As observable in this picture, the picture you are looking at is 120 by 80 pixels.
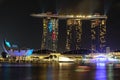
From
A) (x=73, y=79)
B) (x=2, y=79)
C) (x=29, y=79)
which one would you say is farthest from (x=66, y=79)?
(x=2, y=79)

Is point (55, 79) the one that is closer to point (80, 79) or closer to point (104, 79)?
point (80, 79)

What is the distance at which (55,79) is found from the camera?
64.9 metres

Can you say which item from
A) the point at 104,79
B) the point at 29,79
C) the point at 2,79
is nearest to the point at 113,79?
the point at 104,79

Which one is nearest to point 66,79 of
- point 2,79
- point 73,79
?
point 73,79

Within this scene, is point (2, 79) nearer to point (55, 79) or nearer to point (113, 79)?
point (55, 79)

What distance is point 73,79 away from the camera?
65.2 m

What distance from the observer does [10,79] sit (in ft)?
216

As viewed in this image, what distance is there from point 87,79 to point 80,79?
4.24ft

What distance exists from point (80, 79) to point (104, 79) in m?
4.12

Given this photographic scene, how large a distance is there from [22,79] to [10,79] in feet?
6.59

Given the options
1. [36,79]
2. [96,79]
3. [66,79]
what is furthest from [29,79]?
[96,79]

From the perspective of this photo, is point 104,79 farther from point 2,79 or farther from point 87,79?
point 2,79

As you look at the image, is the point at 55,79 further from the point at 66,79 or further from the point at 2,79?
the point at 2,79

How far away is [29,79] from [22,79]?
1.31m
